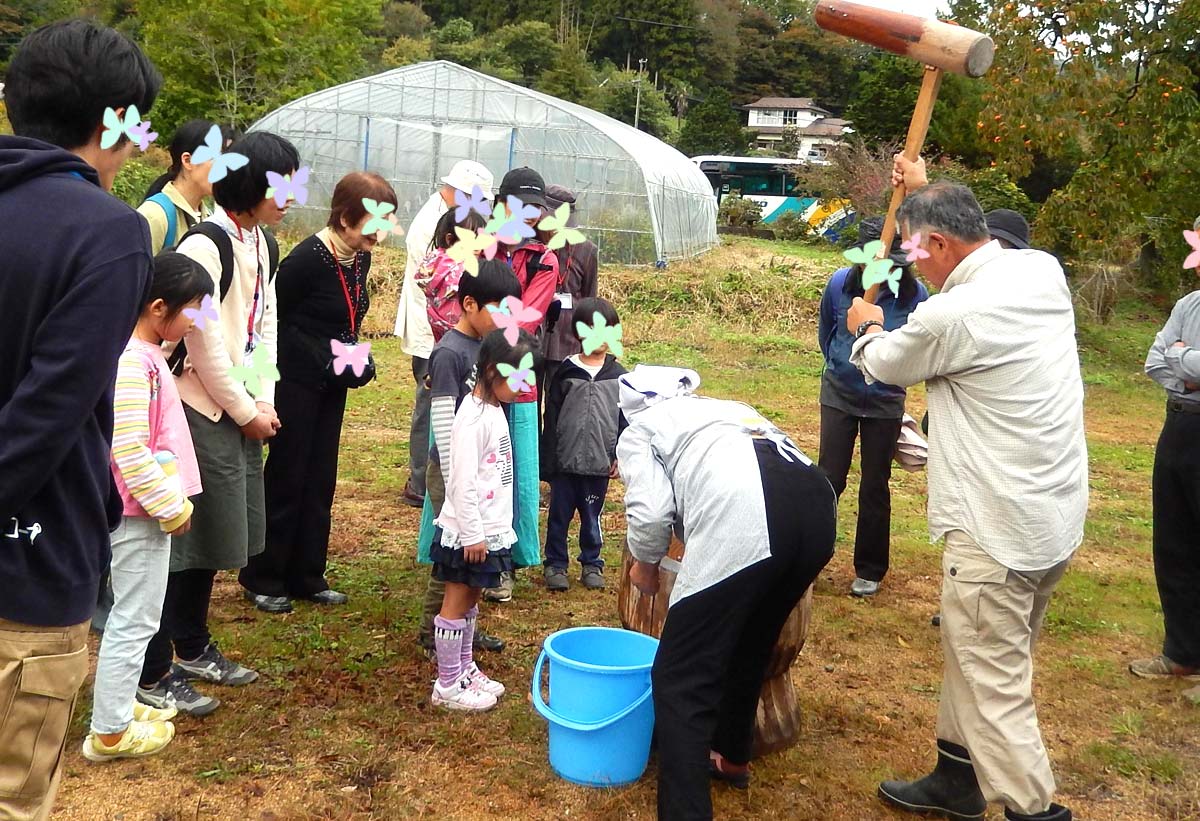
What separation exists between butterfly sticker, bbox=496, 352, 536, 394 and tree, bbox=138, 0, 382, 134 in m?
23.3

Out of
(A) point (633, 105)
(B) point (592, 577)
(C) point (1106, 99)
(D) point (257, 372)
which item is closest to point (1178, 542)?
(B) point (592, 577)

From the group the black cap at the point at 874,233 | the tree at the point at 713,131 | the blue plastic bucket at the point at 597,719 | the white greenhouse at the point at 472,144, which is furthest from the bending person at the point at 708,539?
the tree at the point at 713,131

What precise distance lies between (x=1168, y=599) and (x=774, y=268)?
1293cm

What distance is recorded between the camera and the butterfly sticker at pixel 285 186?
10.9 feet

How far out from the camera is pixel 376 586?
15.3 ft

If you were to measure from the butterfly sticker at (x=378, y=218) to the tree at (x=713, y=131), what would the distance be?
42.6 meters

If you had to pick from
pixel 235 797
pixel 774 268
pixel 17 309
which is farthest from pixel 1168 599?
pixel 774 268

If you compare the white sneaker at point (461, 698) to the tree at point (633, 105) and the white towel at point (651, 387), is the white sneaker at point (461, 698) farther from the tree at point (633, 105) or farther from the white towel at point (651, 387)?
the tree at point (633, 105)

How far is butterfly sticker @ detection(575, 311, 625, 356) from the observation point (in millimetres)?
4359

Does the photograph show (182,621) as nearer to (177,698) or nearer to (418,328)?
(177,698)

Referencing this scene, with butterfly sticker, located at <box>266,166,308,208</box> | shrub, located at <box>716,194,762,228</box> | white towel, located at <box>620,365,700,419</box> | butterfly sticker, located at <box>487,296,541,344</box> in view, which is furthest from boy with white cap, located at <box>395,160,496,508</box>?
shrub, located at <box>716,194,762,228</box>

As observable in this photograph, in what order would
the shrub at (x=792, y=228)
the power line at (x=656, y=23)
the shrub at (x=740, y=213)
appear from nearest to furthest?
the shrub at (x=792, y=228)
the shrub at (x=740, y=213)
the power line at (x=656, y=23)

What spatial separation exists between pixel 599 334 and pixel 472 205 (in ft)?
3.03

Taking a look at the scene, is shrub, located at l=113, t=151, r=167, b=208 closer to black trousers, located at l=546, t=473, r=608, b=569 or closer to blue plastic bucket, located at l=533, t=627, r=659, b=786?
black trousers, located at l=546, t=473, r=608, b=569
